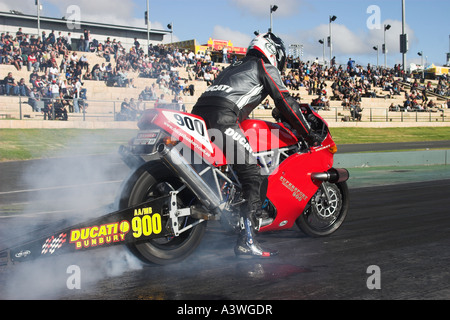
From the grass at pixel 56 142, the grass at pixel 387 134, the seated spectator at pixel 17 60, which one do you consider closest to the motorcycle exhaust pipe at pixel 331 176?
the grass at pixel 56 142

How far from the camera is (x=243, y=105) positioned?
4.89 meters

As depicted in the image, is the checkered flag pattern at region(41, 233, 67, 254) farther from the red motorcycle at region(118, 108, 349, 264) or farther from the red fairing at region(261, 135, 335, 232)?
the red fairing at region(261, 135, 335, 232)

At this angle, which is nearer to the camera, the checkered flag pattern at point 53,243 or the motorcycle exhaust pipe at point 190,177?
the checkered flag pattern at point 53,243

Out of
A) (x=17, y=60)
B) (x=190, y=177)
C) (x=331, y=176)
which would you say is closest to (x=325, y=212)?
(x=331, y=176)

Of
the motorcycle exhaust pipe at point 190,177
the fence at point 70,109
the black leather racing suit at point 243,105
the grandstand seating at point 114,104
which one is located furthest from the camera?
the grandstand seating at point 114,104

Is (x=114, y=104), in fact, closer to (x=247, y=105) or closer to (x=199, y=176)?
(x=247, y=105)

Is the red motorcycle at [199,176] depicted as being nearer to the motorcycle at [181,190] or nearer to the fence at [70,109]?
the motorcycle at [181,190]

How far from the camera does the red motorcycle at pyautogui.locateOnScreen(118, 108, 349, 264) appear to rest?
4.42 m

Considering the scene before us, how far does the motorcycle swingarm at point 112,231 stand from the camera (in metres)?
3.94

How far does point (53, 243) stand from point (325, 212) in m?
3.08

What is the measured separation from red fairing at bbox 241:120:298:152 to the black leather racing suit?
0.13m

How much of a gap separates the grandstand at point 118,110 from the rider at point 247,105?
641 inches
